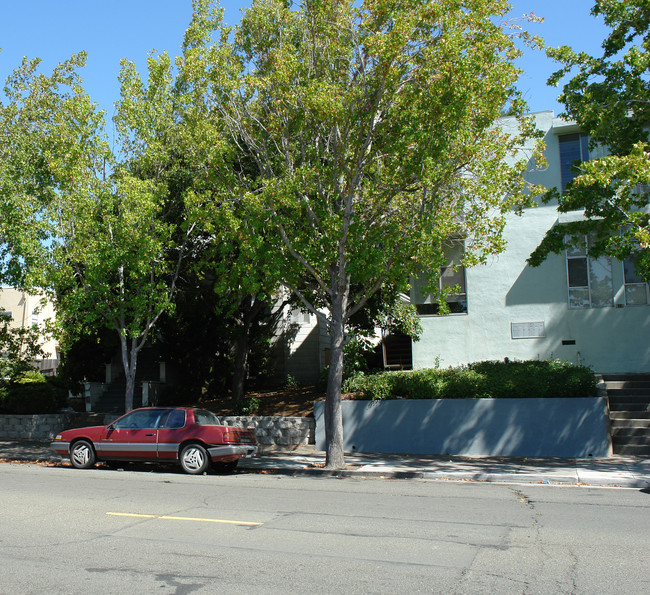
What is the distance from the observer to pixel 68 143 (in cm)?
1753

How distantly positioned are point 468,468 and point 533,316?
6887 mm

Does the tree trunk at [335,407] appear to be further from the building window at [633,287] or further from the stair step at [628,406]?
the building window at [633,287]

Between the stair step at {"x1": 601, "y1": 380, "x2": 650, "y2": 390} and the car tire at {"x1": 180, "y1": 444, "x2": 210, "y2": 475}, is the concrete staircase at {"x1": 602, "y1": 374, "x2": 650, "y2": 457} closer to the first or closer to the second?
the stair step at {"x1": 601, "y1": 380, "x2": 650, "y2": 390}

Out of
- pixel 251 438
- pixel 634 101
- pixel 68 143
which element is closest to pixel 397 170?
pixel 634 101

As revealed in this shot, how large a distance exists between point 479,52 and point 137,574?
1185 cm

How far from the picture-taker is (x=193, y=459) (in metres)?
14.1

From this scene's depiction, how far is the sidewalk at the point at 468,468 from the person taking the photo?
12.8 metres

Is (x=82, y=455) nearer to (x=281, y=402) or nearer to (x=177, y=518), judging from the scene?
(x=177, y=518)

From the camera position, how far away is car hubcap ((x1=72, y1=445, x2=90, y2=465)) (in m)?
14.9

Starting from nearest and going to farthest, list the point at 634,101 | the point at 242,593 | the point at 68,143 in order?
1. the point at 242,593
2. the point at 634,101
3. the point at 68,143

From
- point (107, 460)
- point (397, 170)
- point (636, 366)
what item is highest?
point (397, 170)

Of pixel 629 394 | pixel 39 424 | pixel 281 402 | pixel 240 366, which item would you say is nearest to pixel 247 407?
pixel 281 402

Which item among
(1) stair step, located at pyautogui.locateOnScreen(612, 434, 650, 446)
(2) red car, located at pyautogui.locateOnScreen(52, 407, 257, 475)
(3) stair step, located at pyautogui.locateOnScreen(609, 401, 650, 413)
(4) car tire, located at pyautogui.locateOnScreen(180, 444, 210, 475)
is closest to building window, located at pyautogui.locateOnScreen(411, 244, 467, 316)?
(3) stair step, located at pyautogui.locateOnScreen(609, 401, 650, 413)

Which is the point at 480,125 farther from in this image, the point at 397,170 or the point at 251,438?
the point at 251,438
